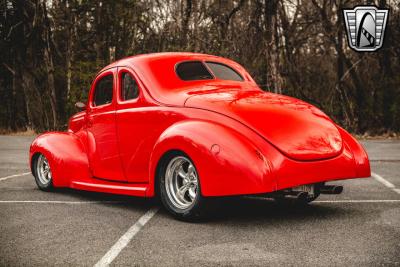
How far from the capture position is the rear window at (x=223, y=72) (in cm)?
690

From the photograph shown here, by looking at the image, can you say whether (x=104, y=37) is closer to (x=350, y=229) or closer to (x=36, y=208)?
(x=36, y=208)

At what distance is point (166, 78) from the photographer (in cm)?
650

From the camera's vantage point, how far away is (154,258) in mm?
4250

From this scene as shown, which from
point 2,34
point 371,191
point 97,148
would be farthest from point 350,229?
point 2,34

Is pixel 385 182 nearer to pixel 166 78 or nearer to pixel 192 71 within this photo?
pixel 192 71

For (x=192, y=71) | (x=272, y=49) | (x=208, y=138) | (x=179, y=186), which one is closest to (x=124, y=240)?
(x=179, y=186)

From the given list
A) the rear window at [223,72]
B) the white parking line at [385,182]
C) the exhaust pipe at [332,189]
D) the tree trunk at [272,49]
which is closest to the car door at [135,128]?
the rear window at [223,72]

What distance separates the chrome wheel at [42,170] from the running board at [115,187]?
88 cm

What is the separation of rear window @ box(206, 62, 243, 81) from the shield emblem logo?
1131 cm

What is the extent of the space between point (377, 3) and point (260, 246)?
15.3 meters

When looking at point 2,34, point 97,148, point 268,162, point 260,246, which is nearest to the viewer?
point 260,246

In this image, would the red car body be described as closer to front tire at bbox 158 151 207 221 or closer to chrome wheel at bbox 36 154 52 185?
front tire at bbox 158 151 207 221

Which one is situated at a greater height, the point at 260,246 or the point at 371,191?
the point at 260,246

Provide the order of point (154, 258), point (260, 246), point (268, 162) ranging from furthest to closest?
point (268, 162) → point (260, 246) → point (154, 258)
